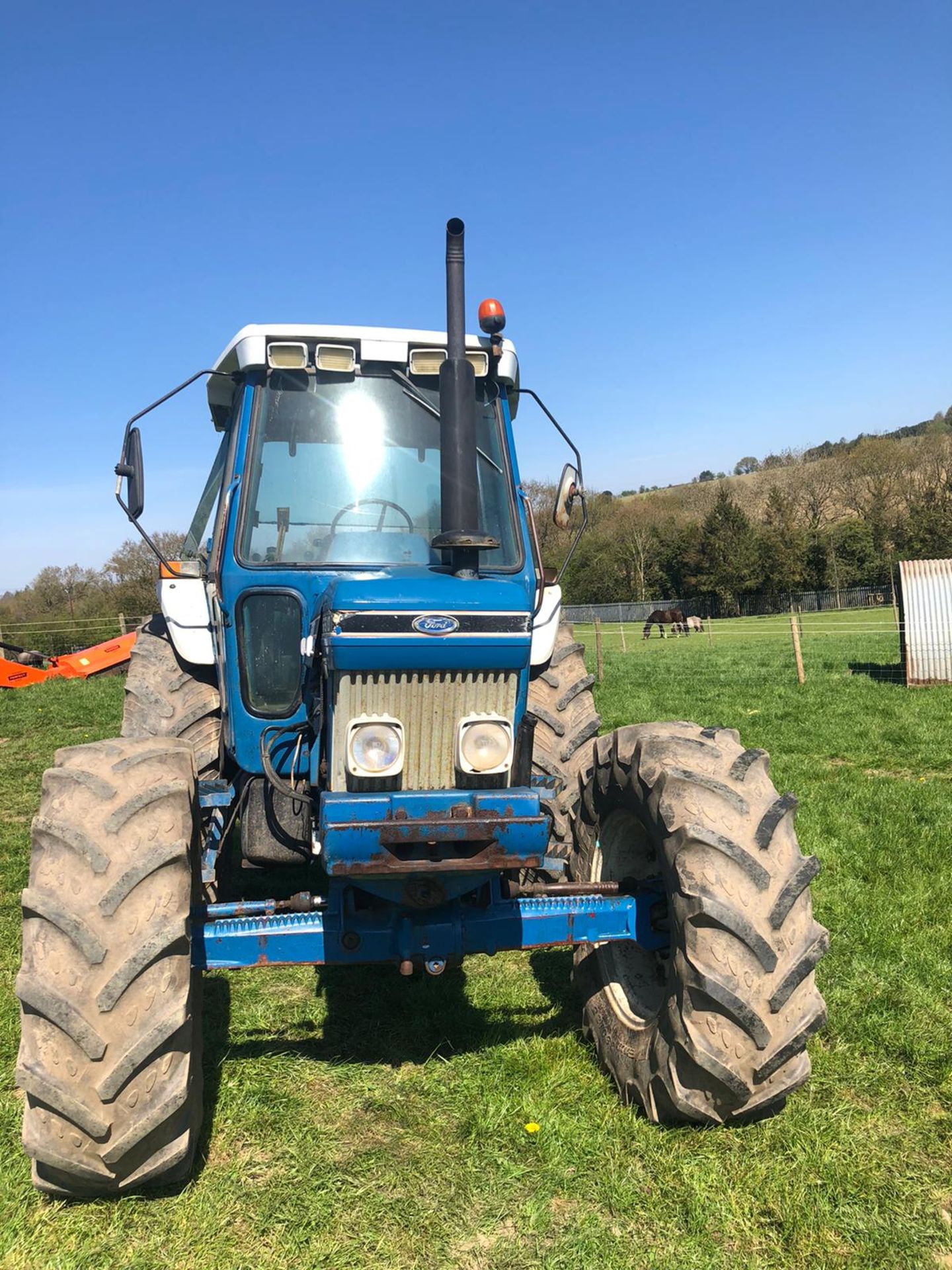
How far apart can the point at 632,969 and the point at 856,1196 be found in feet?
3.61

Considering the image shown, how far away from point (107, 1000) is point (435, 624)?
4.74 ft

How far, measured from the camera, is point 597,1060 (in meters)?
3.74

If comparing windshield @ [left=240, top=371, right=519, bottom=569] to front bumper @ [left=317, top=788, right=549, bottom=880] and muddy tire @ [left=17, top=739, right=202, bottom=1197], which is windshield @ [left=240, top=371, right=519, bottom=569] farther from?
muddy tire @ [left=17, top=739, right=202, bottom=1197]

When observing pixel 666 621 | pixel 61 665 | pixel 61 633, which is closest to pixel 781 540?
pixel 666 621

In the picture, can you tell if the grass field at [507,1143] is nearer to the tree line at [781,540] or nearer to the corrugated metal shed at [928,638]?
the corrugated metal shed at [928,638]

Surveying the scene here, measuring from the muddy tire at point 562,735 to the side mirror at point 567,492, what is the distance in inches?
31.1

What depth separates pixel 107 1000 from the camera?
2717mm

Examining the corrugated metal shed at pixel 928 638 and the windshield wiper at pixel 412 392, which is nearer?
the windshield wiper at pixel 412 392

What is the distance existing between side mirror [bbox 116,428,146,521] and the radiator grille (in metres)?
1.63

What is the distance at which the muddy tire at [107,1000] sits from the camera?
2709 mm

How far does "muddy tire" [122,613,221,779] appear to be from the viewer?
443cm

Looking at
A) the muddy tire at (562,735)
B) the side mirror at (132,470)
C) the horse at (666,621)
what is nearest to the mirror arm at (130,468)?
the side mirror at (132,470)

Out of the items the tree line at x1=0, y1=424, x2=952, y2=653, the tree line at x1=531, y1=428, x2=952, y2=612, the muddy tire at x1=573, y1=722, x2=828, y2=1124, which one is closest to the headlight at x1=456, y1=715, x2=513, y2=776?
the muddy tire at x1=573, y1=722, x2=828, y2=1124

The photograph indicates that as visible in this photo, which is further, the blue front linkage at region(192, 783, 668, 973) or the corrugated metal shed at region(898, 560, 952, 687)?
the corrugated metal shed at region(898, 560, 952, 687)
